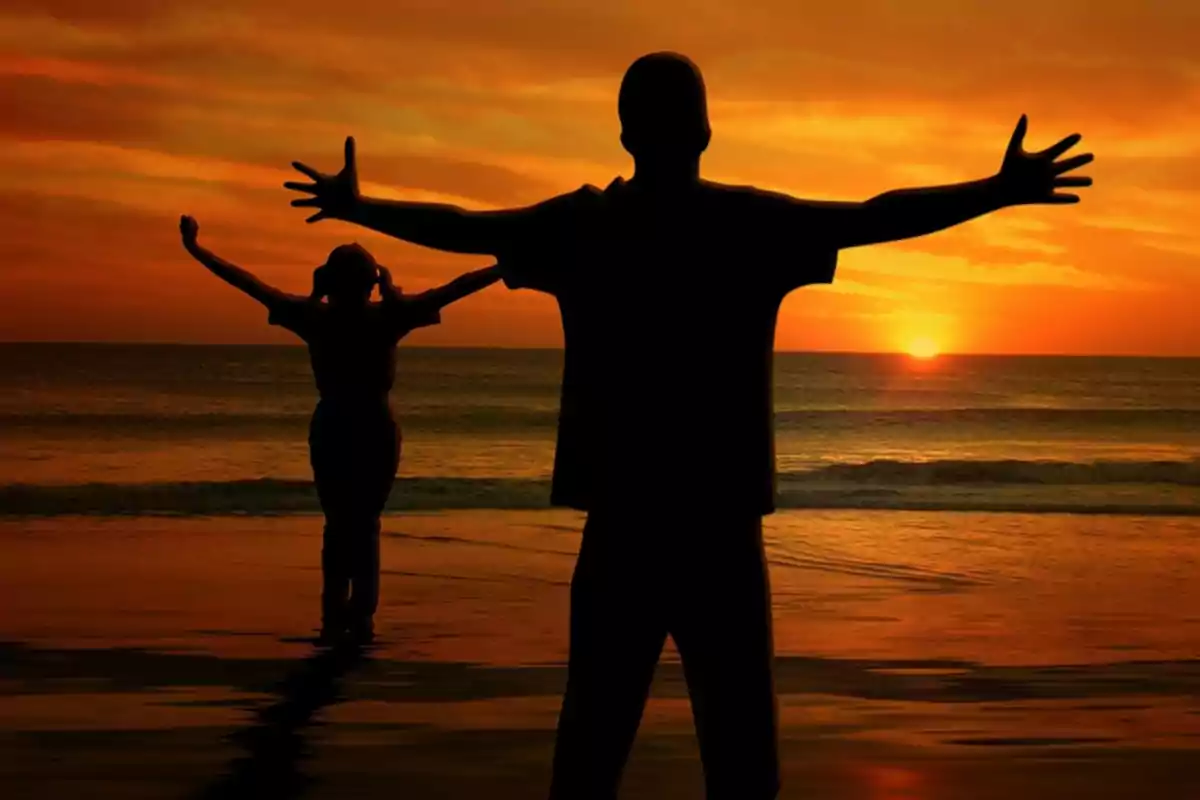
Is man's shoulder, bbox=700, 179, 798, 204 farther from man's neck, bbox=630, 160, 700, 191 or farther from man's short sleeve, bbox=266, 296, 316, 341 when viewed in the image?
man's short sleeve, bbox=266, 296, 316, 341

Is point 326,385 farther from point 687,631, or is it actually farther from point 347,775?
point 687,631

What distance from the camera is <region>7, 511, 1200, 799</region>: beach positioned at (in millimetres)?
6309

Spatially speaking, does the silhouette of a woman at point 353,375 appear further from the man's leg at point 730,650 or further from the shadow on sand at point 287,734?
the man's leg at point 730,650

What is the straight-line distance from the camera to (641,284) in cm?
368

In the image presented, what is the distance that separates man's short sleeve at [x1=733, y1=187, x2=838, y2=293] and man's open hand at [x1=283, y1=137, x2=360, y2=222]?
86 cm

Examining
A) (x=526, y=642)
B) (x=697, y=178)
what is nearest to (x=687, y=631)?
(x=697, y=178)

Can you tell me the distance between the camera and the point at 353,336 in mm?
8586

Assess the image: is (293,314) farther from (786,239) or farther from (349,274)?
(786,239)

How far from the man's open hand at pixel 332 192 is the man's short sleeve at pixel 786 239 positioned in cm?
86

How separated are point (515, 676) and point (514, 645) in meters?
1.01

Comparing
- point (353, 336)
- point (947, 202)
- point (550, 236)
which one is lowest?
point (353, 336)

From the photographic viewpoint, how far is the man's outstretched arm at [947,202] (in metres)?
3.54

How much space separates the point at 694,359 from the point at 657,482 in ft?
0.94

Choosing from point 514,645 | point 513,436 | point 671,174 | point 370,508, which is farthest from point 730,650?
point 513,436
